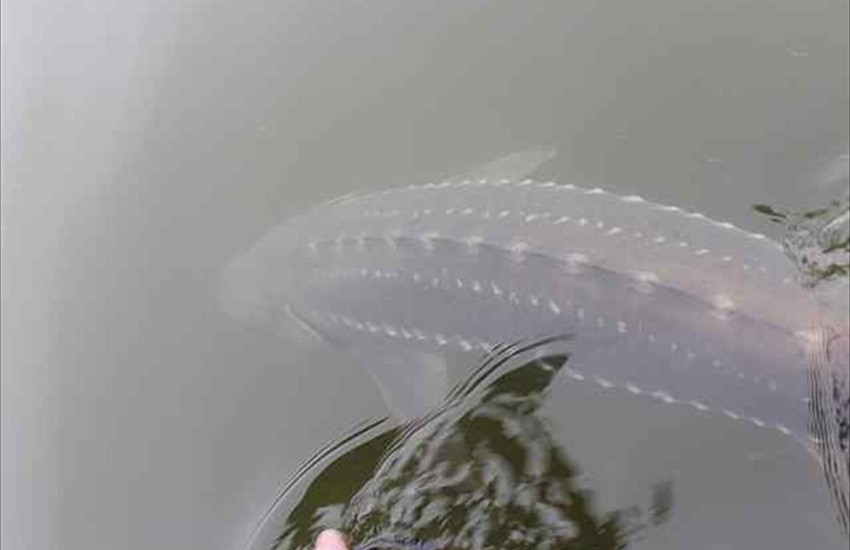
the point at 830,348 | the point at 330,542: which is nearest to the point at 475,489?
the point at 330,542

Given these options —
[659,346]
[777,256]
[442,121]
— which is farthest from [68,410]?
[777,256]

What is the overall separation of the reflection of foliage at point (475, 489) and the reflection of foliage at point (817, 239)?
1.36 ft

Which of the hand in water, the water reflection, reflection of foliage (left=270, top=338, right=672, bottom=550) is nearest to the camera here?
the water reflection

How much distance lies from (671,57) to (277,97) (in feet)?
2.47

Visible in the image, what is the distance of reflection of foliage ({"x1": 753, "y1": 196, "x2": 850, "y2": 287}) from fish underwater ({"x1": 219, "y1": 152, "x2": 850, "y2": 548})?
0.03 m

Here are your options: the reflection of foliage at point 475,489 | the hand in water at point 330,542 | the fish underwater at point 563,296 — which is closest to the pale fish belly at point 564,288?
the fish underwater at point 563,296

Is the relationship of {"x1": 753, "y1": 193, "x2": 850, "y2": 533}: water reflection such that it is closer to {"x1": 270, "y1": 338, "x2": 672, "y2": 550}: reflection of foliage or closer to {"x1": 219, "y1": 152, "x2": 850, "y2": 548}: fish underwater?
{"x1": 219, "y1": 152, "x2": 850, "y2": 548}: fish underwater

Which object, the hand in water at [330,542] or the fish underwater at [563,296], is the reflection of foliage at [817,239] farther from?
the hand in water at [330,542]

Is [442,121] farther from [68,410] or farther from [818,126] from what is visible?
[68,410]

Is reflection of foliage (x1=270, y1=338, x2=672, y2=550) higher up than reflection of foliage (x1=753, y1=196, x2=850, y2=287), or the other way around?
reflection of foliage (x1=753, y1=196, x2=850, y2=287)

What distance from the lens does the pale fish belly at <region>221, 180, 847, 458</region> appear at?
191cm

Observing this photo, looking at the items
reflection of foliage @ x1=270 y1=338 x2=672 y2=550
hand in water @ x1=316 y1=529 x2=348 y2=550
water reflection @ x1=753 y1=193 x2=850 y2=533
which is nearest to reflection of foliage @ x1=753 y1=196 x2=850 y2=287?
water reflection @ x1=753 y1=193 x2=850 y2=533

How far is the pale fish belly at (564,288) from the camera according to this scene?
6.28 feet

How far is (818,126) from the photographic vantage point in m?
2.21
